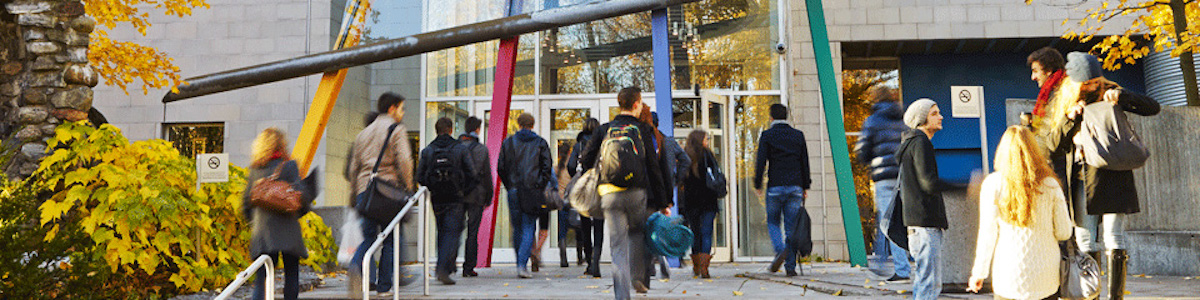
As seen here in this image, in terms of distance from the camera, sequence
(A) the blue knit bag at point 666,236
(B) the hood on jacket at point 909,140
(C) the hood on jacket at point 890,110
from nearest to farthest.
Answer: (B) the hood on jacket at point 909,140, (A) the blue knit bag at point 666,236, (C) the hood on jacket at point 890,110

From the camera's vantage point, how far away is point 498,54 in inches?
476

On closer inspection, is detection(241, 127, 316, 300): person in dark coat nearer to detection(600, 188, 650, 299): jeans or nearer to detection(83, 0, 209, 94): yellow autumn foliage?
detection(600, 188, 650, 299): jeans

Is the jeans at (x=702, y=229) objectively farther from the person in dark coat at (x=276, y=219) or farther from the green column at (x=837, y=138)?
the person in dark coat at (x=276, y=219)

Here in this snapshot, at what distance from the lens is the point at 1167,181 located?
1003 cm

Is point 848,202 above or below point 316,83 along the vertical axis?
below

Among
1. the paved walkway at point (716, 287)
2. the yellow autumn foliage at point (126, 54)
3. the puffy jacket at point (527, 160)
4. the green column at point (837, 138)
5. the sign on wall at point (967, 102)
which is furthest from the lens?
the yellow autumn foliage at point (126, 54)

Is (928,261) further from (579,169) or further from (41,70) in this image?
(41,70)

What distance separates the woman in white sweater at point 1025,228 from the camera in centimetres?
426

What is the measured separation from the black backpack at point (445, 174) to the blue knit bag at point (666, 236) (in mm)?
2566

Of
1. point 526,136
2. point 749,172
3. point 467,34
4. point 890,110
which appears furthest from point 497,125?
point 890,110

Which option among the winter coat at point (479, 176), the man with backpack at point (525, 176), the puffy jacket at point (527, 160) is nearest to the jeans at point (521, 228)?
the man with backpack at point (525, 176)

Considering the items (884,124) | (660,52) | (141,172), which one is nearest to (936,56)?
(660,52)

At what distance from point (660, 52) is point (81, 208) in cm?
631

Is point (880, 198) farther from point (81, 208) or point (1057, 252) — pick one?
point (81, 208)
